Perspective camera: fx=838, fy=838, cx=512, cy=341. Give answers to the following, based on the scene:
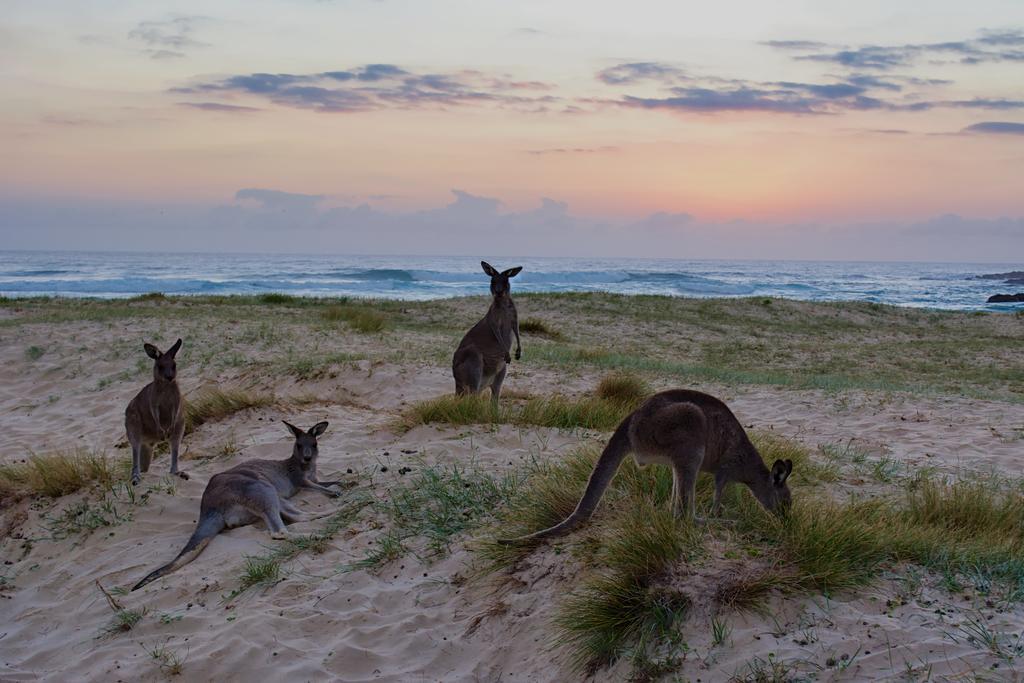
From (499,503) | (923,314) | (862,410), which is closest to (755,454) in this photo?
(499,503)

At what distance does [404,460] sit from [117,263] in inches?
2927

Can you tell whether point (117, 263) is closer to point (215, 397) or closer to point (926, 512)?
point (215, 397)

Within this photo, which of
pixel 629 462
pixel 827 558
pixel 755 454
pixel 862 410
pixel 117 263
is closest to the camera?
pixel 827 558

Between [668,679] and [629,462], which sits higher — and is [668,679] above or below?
below

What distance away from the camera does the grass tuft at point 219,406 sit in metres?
9.29

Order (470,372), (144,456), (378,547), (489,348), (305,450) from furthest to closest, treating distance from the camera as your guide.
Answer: (489,348)
(470,372)
(144,456)
(305,450)
(378,547)

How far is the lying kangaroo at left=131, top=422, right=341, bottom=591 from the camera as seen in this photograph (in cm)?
589

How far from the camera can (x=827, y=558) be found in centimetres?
405

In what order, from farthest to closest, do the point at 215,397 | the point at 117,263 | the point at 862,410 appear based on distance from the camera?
1. the point at 117,263
2. the point at 862,410
3. the point at 215,397

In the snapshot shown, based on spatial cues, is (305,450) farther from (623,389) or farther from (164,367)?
(623,389)

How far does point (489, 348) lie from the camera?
9.14 m

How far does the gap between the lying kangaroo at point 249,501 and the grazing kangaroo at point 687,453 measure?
2103mm

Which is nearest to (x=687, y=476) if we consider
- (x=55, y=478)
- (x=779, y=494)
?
(x=779, y=494)

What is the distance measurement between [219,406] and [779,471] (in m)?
6.73
